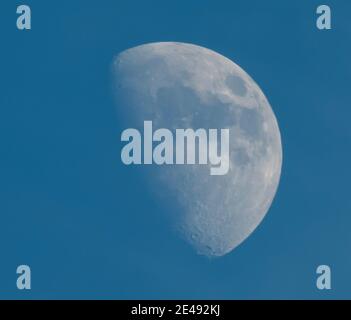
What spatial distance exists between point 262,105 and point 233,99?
951mm

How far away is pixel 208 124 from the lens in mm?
21578

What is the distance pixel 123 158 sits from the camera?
21281 mm

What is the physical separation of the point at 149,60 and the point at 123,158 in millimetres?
2857

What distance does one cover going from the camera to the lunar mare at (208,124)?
2164 cm

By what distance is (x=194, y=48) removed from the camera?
917 inches

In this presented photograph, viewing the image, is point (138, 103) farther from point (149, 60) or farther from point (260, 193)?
point (260, 193)

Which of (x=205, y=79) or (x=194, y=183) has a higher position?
(x=205, y=79)

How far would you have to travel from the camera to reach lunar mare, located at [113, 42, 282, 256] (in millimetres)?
21641
